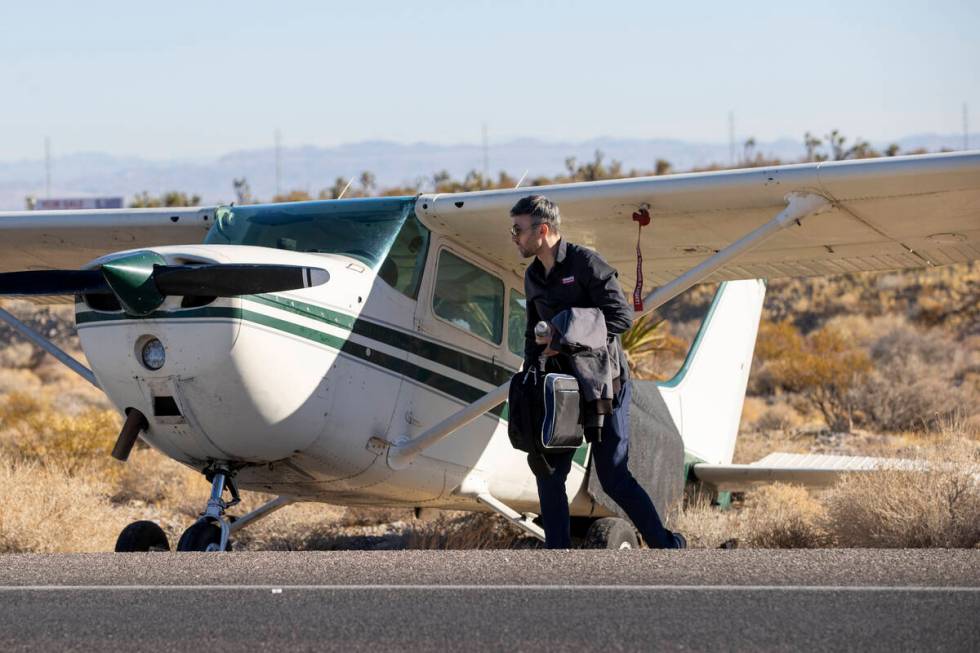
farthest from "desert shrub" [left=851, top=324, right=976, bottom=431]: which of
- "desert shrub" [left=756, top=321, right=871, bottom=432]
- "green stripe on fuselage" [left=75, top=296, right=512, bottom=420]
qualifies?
"green stripe on fuselage" [left=75, top=296, right=512, bottom=420]

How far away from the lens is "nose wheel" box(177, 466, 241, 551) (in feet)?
22.8

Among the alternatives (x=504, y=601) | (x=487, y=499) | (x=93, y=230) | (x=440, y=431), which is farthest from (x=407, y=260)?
(x=504, y=601)

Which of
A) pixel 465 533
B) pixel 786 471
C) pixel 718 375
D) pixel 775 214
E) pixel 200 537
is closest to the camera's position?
pixel 200 537

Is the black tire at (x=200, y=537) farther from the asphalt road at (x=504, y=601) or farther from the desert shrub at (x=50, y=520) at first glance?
the desert shrub at (x=50, y=520)

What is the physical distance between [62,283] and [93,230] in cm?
291

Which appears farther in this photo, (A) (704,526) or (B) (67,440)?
(B) (67,440)

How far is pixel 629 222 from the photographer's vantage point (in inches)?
348

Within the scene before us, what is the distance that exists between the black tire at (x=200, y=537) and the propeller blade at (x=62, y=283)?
50.3 inches

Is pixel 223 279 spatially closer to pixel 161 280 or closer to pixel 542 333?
pixel 161 280

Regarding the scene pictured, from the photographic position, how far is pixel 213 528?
23.1 feet

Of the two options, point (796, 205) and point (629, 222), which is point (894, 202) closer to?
point (796, 205)

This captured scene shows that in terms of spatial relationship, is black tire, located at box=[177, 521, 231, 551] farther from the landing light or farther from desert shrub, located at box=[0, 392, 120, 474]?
desert shrub, located at box=[0, 392, 120, 474]

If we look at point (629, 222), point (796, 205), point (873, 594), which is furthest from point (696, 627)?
point (629, 222)

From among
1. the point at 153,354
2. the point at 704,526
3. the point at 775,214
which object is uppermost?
the point at 775,214
